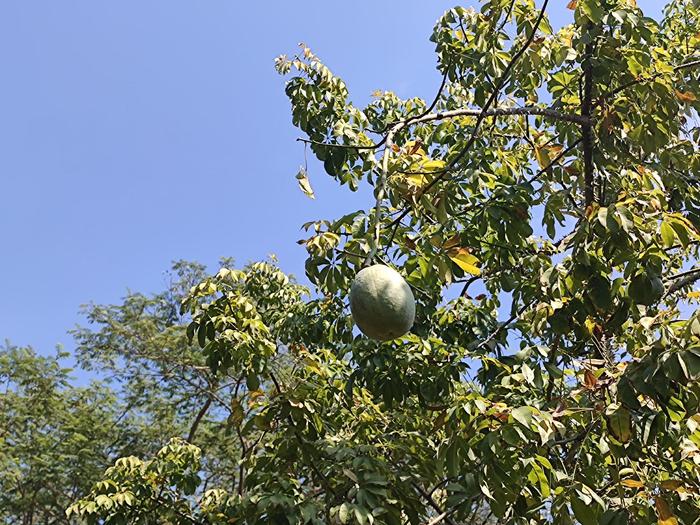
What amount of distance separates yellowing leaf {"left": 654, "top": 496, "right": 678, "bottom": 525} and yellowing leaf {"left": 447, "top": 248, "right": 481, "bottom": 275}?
80cm

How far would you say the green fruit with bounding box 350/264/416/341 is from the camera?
142 centimetres

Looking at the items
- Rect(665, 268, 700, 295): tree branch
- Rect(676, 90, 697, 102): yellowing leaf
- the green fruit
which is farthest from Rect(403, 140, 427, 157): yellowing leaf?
Rect(665, 268, 700, 295): tree branch

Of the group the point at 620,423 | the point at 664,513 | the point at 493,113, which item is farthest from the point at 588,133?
the point at 664,513

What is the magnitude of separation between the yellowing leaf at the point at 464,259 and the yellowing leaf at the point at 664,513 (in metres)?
0.80

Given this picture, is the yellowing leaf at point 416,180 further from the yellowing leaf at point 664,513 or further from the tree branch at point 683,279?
Result: the tree branch at point 683,279

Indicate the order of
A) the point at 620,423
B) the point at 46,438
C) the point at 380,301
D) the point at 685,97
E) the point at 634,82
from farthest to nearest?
1. the point at 46,438
2. the point at 685,97
3. the point at 634,82
4. the point at 620,423
5. the point at 380,301

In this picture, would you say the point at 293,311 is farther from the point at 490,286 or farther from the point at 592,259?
the point at 592,259

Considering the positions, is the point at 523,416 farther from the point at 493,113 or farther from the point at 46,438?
the point at 46,438

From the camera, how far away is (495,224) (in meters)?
2.63

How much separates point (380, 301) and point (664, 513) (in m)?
1.06

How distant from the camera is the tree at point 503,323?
1.92 m

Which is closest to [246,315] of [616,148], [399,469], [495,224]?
[399,469]

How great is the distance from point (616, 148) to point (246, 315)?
5.55 ft

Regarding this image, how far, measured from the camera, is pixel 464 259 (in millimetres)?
1825
